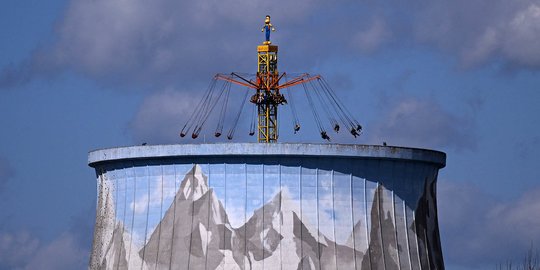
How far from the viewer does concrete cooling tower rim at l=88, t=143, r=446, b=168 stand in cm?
5334

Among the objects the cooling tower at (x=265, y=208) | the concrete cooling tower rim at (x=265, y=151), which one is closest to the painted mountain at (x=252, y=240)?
the cooling tower at (x=265, y=208)

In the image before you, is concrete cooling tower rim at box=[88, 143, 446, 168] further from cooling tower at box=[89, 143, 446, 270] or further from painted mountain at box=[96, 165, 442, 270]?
painted mountain at box=[96, 165, 442, 270]

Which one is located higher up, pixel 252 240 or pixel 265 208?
pixel 265 208

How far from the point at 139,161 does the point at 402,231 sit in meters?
11.4

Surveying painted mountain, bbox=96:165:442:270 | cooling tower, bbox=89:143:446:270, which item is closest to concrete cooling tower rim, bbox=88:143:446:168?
cooling tower, bbox=89:143:446:270

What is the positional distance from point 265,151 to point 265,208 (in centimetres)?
230

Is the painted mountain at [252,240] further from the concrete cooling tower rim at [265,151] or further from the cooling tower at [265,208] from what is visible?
the concrete cooling tower rim at [265,151]

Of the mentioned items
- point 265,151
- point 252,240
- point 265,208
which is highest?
point 265,151

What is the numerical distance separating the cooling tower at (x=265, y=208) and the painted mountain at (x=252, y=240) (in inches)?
1.6

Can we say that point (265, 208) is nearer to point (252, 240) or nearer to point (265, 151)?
point (252, 240)

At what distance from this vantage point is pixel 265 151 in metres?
53.3

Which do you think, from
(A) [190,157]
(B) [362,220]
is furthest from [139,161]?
(B) [362,220]

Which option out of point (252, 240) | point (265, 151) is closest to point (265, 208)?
point (252, 240)

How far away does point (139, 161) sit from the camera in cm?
5572
